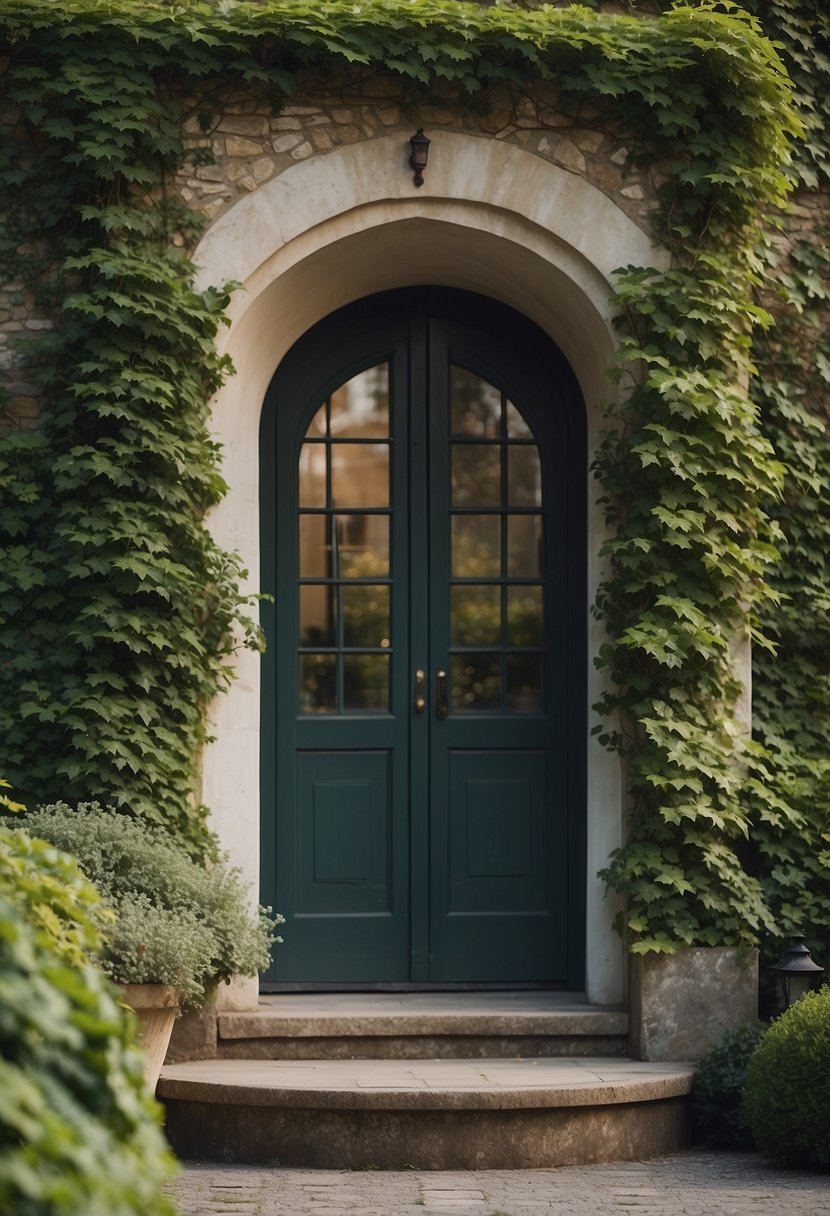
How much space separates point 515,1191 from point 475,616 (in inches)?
108

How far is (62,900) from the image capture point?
2.99 meters

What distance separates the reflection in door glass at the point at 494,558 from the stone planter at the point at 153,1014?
2124 mm

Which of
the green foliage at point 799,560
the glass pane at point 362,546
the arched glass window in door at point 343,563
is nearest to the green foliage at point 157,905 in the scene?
the arched glass window in door at point 343,563

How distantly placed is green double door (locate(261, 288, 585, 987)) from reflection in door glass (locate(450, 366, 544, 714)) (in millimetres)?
11

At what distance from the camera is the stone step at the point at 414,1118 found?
210 inches

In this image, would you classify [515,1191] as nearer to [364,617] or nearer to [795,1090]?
[795,1090]

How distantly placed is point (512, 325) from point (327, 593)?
1567mm

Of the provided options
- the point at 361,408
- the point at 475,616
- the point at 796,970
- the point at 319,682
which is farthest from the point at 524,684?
the point at 796,970

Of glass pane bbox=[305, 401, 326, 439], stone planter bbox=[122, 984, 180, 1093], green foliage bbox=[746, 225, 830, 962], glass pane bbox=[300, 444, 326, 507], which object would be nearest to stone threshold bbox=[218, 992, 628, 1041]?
stone planter bbox=[122, 984, 180, 1093]

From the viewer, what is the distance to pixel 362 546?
6.91 meters

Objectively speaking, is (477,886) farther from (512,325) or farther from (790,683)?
(512,325)

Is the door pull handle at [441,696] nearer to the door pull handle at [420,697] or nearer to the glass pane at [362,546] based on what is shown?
the door pull handle at [420,697]

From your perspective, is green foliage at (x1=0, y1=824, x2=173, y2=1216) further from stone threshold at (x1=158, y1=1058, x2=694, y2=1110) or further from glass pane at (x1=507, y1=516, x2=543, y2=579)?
glass pane at (x1=507, y1=516, x2=543, y2=579)

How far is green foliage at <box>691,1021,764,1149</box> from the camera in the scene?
5.71 metres
